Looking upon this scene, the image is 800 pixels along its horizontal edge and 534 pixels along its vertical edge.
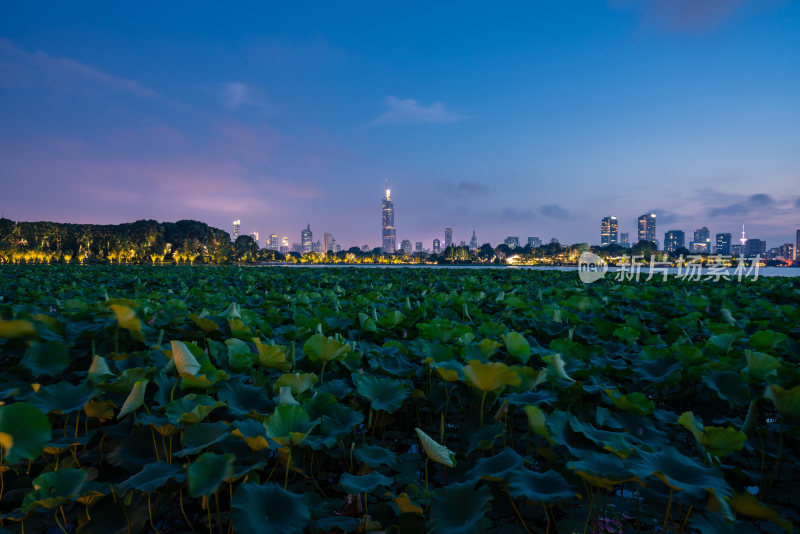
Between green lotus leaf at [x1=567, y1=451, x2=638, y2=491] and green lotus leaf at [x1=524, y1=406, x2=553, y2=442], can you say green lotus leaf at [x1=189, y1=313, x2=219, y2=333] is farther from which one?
green lotus leaf at [x1=567, y1=451, x2=638, y2=491]

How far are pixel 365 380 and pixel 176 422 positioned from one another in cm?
101

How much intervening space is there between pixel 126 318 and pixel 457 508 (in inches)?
101

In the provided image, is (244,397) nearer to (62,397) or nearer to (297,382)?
(297,382)

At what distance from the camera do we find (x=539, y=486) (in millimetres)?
1460

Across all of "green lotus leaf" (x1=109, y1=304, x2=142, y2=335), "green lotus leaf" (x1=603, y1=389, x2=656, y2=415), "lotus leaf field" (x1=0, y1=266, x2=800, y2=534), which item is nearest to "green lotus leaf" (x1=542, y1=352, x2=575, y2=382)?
"lotus leaf field" (x1=0, y1=266, x2=800, y2=534)

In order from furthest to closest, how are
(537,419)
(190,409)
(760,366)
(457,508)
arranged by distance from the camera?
(760,366) < (190,409) < (537,419) < (457,508)

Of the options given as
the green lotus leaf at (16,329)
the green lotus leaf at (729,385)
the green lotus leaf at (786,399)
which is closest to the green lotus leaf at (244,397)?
Answer: the green lotus leaf at (16,329)

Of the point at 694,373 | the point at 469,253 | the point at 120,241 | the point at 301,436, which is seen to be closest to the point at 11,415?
the point at 301,436

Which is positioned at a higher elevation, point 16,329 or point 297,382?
point 16,329

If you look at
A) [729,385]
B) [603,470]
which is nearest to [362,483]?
[603,470]

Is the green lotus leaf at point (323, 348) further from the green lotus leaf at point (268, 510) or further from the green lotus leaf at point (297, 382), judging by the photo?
the green lotus leaf at point (268, 510)

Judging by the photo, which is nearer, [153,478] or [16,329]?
[153,478]

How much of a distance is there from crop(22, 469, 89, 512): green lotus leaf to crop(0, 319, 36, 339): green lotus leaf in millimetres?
1347

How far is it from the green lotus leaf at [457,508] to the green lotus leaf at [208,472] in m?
0.77
